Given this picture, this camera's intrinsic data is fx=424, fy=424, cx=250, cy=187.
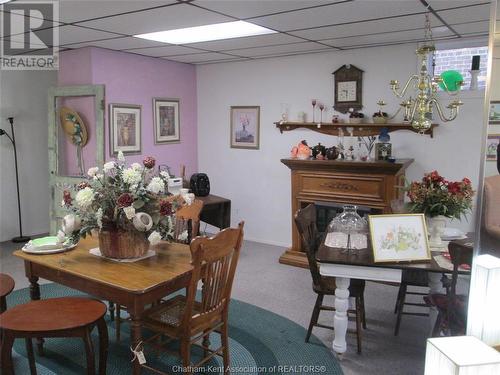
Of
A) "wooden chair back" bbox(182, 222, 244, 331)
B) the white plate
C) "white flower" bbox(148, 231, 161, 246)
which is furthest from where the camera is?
the white plate

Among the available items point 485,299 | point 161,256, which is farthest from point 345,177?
point 485,299

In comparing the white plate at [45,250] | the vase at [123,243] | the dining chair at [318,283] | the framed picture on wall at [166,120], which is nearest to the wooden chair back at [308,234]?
Answer: the dining chair at [318,283]

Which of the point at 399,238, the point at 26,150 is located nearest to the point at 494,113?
the point at 399,238

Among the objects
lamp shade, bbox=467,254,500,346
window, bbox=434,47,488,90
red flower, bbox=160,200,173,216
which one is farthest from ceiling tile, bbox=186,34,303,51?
lamp shade, bbox=467,254,500,346

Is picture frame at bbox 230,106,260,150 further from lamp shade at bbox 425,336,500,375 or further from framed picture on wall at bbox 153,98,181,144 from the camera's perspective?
lamp shade at bbox 425,336,500,375

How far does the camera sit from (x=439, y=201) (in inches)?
108

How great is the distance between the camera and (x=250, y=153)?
219 inches

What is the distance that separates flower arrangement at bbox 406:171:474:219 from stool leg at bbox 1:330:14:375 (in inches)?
99.0

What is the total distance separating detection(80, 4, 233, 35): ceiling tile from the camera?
9.91ft

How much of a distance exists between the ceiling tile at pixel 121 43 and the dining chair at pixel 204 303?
8.44 feet

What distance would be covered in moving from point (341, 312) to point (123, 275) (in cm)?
138

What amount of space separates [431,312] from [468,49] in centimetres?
275

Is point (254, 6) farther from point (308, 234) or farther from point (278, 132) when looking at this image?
point (278, 132)

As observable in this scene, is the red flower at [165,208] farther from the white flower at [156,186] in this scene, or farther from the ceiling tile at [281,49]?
the ceiling tile at [281,49]
